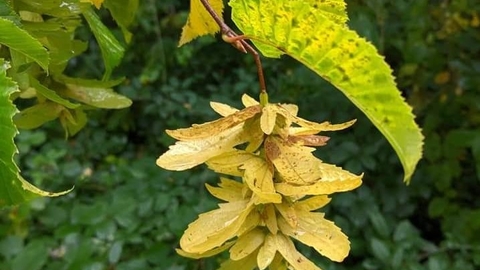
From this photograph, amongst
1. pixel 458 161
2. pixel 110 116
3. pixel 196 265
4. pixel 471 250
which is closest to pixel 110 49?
pixel 196 265

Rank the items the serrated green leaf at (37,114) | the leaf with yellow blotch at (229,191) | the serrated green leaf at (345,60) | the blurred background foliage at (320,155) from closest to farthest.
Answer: the serrated green leaf at (345,60) → the leaf with yellow blotch at (229,191) → the serrated green leaf at (37,114) → the blurred background foliage at (320,155)

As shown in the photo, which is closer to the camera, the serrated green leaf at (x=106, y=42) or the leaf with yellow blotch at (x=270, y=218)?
the leaf with yellow blotch at (x=270, y=218)

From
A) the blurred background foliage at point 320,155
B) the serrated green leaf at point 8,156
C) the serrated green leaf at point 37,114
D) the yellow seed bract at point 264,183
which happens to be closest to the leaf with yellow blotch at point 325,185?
the yellow seed bract at point 264,183

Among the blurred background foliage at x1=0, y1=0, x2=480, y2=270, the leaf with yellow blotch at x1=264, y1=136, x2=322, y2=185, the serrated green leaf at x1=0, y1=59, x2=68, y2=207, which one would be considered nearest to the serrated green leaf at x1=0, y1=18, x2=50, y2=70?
the serrated green leaf at x1=0, y1=59, x2=68, y2=207

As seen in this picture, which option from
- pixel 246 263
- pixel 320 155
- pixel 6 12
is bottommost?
pixel 320 155

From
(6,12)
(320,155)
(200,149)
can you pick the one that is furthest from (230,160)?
(320,155)

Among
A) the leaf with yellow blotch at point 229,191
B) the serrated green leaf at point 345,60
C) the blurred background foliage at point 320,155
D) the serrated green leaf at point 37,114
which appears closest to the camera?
the serrated green leaf at point 345,60

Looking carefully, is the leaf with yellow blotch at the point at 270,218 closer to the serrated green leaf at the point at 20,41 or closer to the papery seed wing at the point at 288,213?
the papery seed wing at the point at 288,213

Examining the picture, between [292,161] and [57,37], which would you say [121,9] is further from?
[292,161]

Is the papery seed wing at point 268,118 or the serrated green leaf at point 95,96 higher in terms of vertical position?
the papery seed wing at point 268,118
